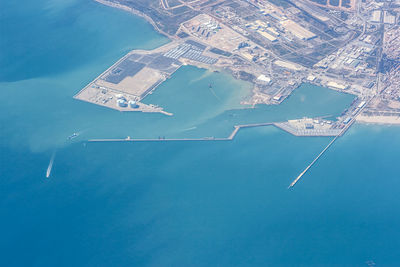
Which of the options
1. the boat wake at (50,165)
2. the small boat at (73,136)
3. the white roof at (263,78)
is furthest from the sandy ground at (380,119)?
the boat wake at (50,165)

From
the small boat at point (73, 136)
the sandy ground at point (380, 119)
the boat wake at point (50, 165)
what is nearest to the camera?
the boat wake at point (50, 165)

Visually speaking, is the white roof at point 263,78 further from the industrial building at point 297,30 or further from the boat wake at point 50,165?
the boat wake at point 50,165

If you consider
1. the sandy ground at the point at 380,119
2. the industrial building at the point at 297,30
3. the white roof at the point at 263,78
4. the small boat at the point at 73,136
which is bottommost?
the sandy ground at the point at 380,119

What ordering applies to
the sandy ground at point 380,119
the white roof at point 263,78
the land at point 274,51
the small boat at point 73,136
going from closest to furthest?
the small boat at point 73,136 < the sandy ground at point 380,119 < the land at point 274,51 < the white roof at point 263,78

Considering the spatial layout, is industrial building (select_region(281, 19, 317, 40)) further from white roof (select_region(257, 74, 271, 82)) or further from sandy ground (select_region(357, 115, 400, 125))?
sandy ground (select_region(357, 115, 400, 125))

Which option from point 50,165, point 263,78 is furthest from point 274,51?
point 50,165

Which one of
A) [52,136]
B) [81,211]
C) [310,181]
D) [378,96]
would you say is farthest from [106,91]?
[378,96]

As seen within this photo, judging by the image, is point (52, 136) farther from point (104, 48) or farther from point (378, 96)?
point (378, 96)

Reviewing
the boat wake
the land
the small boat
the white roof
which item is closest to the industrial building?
the land
